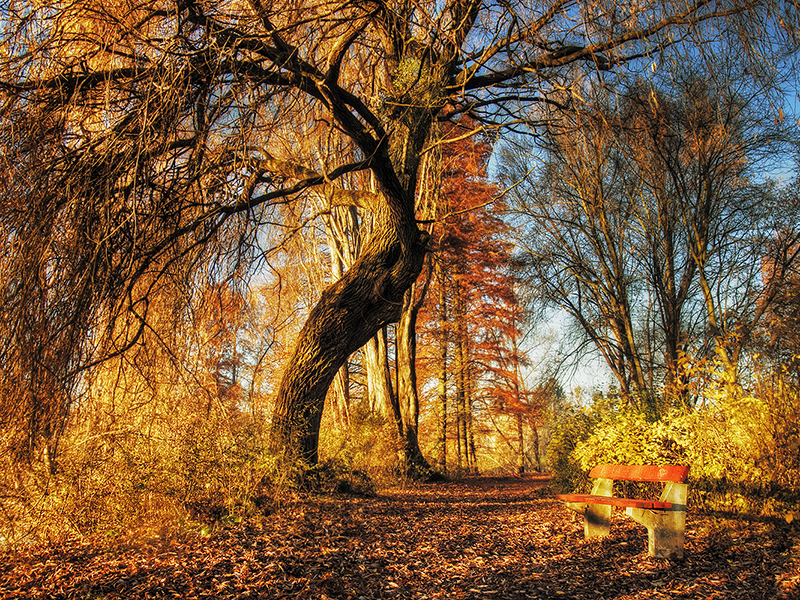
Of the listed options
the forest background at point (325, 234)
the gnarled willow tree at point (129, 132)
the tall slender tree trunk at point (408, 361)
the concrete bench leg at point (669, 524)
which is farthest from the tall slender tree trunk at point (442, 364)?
the concrete bench leg at point (669, 524)

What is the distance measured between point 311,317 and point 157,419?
200 cm

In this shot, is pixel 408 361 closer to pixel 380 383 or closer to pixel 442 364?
pixel 380 383

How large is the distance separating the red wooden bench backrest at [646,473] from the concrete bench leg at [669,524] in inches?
2.8

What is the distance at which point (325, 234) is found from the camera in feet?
40.1

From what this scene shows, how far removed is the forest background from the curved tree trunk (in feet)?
0.08

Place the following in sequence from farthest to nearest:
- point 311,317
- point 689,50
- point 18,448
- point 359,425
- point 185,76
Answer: point 359,425
point 311,317
point 689,50
point 185,76
point 18,448

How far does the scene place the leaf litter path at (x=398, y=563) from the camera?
3.34 meters

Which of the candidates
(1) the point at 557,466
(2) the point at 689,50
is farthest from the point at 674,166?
(2) the point at 689,50

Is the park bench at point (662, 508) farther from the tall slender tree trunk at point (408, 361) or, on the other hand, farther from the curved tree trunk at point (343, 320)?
the tall slender tree trunk at point (408, 361)

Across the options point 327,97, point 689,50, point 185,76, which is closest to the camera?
point 185,76

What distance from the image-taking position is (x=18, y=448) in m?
2.88

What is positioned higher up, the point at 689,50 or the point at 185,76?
the point at 689,50

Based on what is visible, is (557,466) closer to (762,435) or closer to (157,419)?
(762,435)

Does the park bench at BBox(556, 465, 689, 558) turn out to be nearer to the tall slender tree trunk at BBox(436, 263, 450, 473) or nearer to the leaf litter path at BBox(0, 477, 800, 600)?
the leaf litter path at BBox(0, 477, 800, 600)
